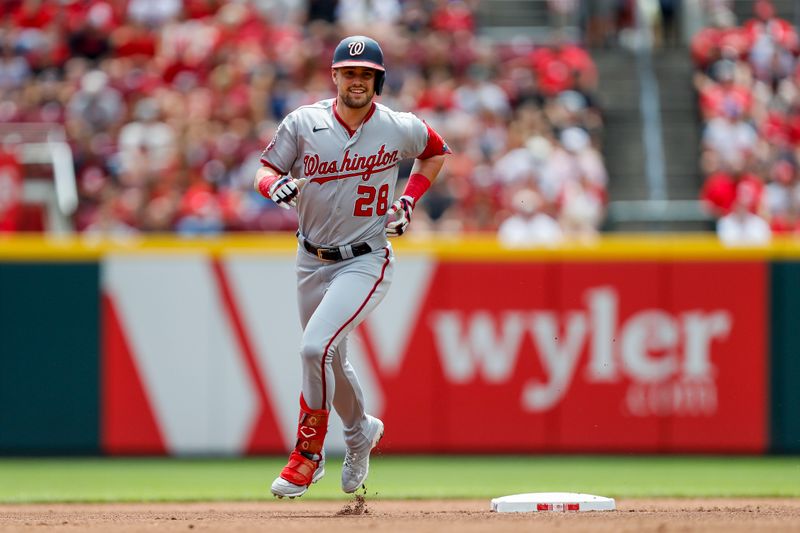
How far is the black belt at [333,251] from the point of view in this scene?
767 cm

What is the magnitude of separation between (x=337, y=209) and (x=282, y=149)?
17.1 inches

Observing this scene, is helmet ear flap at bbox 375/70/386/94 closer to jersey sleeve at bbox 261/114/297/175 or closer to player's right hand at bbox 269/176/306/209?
jersey sleeve at bbox 261/114/297/175

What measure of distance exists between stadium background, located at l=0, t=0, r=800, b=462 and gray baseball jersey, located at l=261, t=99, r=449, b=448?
4497 millimetres

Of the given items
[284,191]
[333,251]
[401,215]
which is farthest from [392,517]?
[284,191]

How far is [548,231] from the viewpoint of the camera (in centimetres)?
1288

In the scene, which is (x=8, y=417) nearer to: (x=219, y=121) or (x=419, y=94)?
(x=219, y=121)

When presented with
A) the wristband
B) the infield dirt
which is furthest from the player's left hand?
the infield dirt

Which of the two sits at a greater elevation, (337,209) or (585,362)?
(337,209)

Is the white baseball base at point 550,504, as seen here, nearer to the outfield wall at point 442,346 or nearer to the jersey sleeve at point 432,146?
the jersey sleeve at point 432,146

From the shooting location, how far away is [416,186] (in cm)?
787

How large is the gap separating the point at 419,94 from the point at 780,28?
461 cm

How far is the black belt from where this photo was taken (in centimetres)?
767

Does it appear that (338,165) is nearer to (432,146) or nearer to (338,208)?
(338,208)

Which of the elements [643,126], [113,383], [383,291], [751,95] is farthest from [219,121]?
[383,291]
